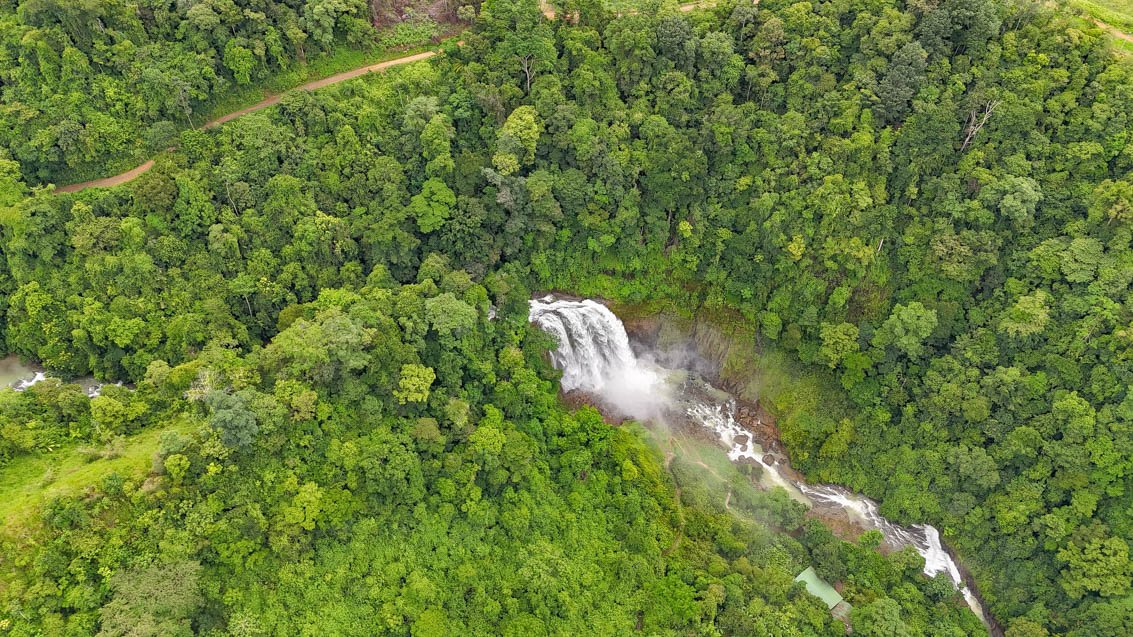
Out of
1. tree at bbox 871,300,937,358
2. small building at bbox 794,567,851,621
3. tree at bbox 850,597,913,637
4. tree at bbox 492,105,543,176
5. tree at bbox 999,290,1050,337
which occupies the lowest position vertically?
small building at bbox 794,567,851,621

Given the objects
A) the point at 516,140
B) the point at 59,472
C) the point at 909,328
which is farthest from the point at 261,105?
the point at 909,328

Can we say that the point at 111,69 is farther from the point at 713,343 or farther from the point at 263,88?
the point at 713,343

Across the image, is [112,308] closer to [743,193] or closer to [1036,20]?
[743,193]

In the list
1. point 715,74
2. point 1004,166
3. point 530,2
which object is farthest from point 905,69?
point 530,2

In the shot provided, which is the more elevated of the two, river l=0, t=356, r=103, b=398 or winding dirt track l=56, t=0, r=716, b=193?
winding dirt track l=56, t=0, r=716, b=193

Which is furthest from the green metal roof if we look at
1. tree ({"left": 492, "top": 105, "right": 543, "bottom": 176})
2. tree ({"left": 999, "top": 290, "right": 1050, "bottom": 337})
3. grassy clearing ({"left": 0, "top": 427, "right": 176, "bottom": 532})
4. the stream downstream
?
grassy clearing ({"left": 0, "top": 427, "right": 176, "bottom": 532})

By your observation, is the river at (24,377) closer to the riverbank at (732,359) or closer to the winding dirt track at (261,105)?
the winding dirt track at (261,105)

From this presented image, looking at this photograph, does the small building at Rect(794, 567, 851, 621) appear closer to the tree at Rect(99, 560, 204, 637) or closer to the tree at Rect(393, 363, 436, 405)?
the tree at Rect(393, 363, 436, 405)
